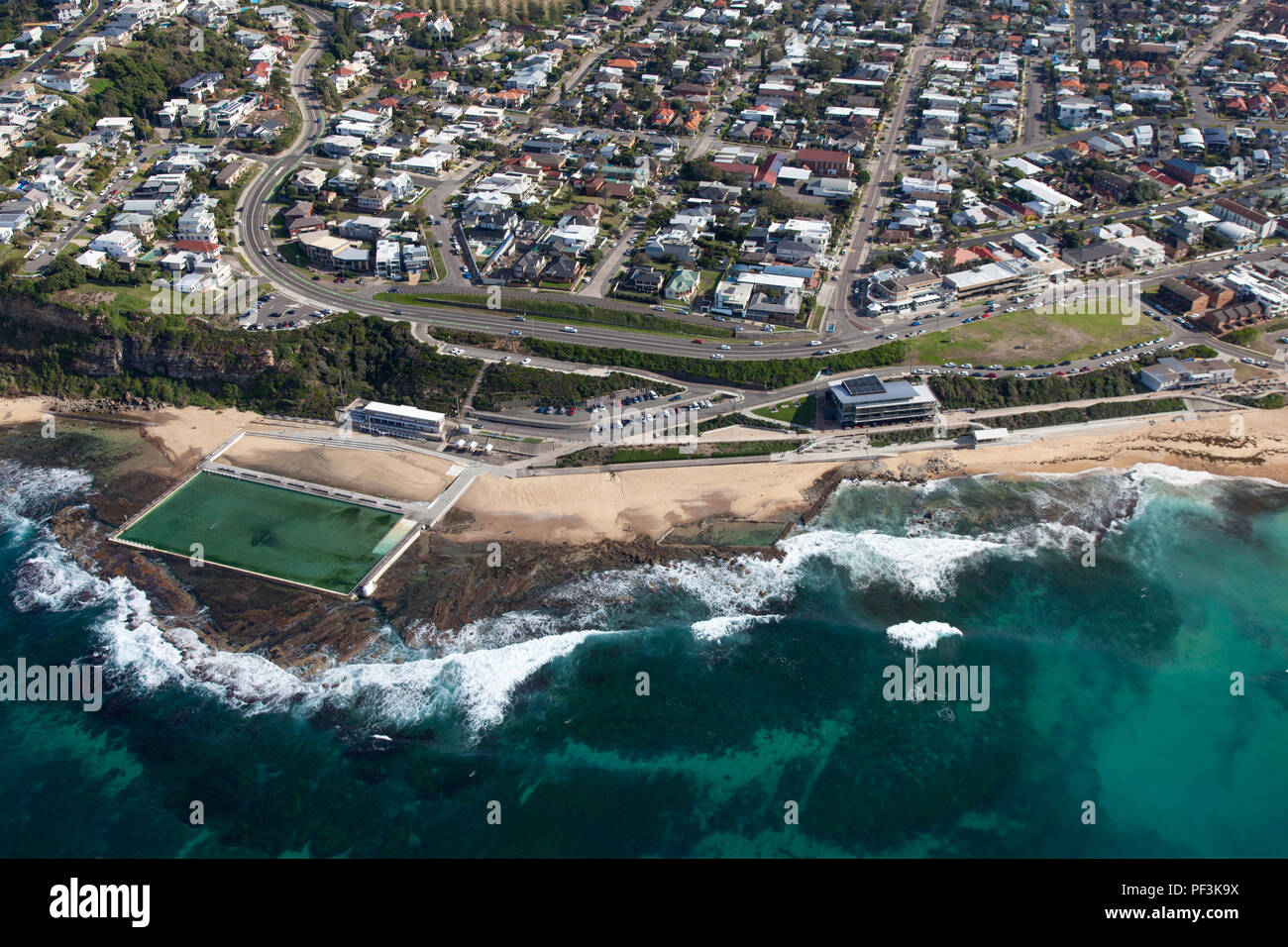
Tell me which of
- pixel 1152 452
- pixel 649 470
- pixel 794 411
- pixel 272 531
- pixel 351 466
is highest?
pixel 794 411

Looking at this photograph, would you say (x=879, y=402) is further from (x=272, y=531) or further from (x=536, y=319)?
(x=272, y=531)

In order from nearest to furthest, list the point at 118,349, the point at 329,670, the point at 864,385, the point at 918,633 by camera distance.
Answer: the point at 329,670 < the point at 918,633 < the point at 864,385 < the point at 118,349

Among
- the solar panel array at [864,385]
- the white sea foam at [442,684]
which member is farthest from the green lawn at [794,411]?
the white sea foam at [442,684]

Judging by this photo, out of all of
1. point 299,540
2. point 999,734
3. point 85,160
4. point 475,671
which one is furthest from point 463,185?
point 999,734

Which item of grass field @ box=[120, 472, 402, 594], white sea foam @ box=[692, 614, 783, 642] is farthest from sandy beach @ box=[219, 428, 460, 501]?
white sea foam @ box=[692, 614, 783, 642]

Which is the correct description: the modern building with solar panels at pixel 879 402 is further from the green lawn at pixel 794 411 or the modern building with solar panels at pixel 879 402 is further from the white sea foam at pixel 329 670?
the white sea foam at pixel 329 670

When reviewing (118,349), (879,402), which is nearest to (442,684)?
(879,402)
